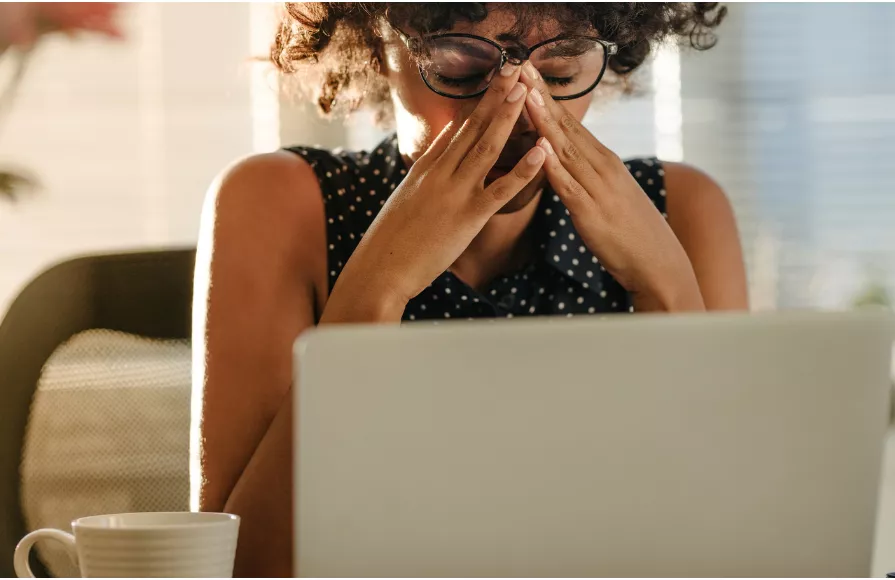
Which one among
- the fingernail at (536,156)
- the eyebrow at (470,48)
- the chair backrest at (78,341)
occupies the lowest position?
the chair backrest at (78,341)

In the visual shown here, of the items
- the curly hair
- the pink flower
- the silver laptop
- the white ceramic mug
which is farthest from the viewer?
the pink flower

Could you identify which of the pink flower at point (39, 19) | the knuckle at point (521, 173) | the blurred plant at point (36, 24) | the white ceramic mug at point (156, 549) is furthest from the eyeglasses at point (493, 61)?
the pink flower at point (39, 19)

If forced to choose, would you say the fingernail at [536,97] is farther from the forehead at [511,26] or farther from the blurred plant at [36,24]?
the blurred plant at [36,24]

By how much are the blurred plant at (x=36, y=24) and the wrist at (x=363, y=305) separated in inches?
30.5

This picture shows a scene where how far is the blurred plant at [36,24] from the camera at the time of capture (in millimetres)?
1650

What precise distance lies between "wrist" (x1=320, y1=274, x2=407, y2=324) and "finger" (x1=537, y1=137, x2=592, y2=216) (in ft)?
0.60

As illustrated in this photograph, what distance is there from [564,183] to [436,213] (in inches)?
4.9

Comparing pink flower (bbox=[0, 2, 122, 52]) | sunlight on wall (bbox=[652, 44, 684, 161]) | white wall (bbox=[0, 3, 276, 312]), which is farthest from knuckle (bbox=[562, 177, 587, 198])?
sunlight on wall (bbox=[652, 44, 684, 161])

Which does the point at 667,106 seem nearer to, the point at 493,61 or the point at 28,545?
the point at 493,61

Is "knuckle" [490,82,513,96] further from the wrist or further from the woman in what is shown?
the wrist

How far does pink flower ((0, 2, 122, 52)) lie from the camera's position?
1.65 meters

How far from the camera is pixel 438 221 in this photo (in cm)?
91

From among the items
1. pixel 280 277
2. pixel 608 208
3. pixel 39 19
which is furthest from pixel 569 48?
pixel 39 19

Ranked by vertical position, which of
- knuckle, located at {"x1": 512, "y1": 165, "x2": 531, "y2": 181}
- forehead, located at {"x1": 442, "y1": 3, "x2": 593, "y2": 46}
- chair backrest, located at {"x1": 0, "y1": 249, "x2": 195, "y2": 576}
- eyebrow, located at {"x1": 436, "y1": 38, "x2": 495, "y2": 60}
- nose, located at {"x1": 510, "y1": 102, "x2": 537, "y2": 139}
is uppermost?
forehead, located at {"x1": 442, "y1": 3, "x2": 593, "y2": 46}
